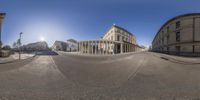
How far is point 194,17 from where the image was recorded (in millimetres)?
27688

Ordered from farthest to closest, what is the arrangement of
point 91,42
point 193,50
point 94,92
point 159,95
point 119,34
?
point 119,34
point 91,42
point 193,50
point 94,92
point 159,95

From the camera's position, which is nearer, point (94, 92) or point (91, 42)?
point (94, 92)

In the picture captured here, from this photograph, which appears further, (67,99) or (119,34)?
(119,34)

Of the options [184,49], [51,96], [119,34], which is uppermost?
[119,34]

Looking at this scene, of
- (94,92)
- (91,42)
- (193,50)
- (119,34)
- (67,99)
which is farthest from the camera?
(119,34)

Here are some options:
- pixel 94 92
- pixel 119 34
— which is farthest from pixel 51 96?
pixel 119 34

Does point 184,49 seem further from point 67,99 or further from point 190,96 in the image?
point 67,99

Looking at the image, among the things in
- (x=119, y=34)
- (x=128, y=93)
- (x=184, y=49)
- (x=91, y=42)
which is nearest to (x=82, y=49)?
(x=91, y=42)

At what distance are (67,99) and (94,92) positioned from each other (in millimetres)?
936

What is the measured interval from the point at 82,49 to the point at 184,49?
2452cm

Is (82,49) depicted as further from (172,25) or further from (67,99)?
(67,99)

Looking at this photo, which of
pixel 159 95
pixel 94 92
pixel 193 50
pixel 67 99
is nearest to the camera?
pixel 67 99

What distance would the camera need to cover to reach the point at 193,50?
26062 millimetres

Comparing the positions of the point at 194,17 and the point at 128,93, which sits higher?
the point at 194,17
